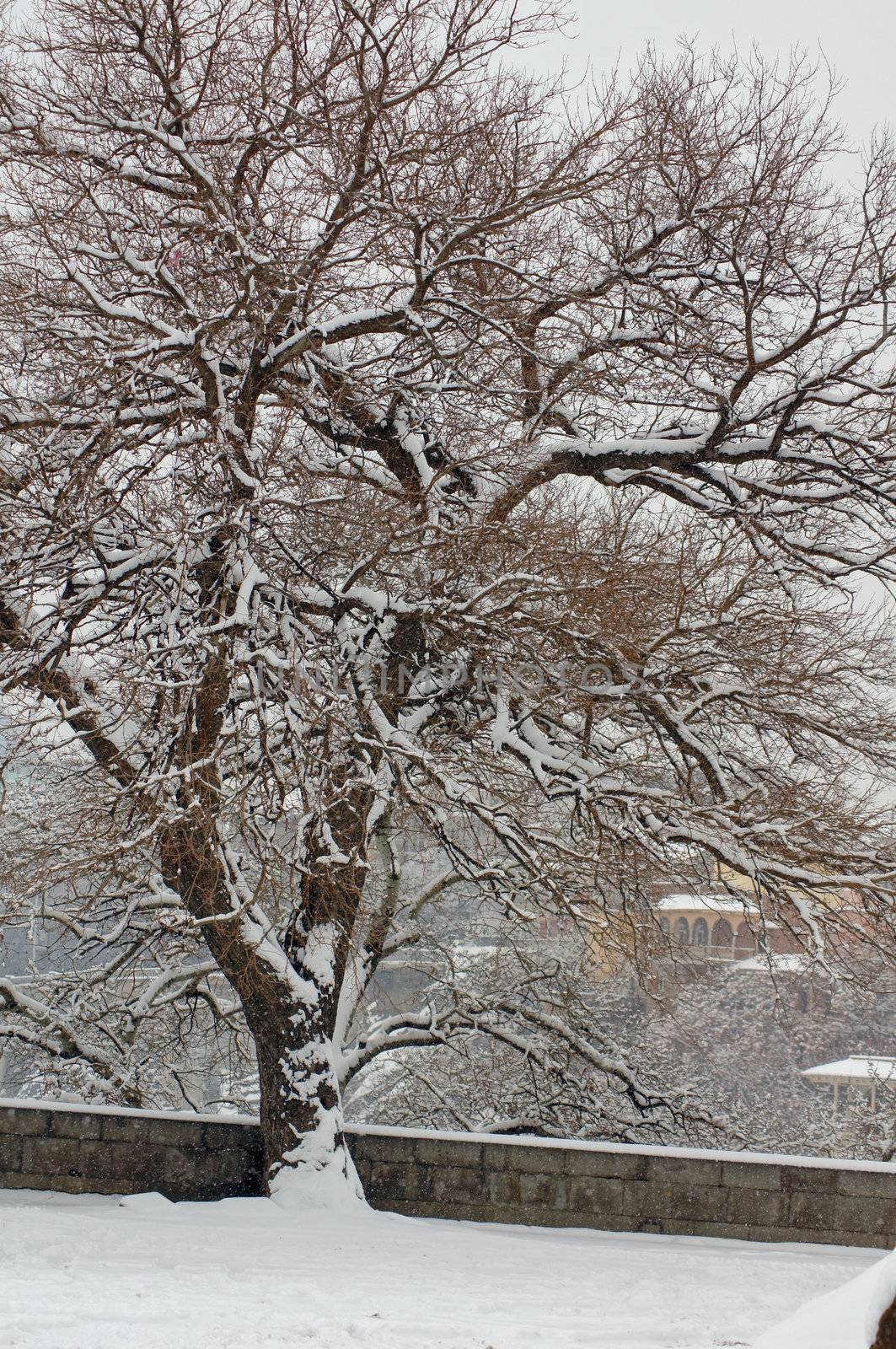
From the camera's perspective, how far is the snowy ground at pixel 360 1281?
4832 millimetres

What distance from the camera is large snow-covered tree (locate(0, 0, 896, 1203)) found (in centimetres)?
748

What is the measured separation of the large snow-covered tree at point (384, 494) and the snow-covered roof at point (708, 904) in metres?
0.55

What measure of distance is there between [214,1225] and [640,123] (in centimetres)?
819

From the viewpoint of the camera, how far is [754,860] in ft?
25.8

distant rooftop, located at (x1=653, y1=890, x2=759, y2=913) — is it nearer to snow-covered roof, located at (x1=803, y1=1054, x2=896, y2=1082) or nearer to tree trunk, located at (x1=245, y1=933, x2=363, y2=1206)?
tree trunk, located at (x1=245, y1=933, x2=363, y2=1206)

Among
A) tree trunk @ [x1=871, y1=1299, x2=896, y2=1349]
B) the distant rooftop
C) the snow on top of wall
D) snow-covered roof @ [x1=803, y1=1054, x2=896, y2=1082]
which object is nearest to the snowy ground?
the snow on top of wall

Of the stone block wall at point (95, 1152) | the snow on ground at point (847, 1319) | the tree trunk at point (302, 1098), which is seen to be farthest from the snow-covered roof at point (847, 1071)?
the snow on ground at point (847, 1319)

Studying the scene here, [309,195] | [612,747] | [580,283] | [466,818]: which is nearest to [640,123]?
[580,283]

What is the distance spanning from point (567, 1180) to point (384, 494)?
470 centimetres

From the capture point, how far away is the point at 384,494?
28.9 ft

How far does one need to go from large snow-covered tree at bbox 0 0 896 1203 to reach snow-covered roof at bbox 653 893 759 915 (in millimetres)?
554

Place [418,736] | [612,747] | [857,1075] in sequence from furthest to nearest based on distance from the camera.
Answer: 1. [857,1075]
2. [418,736]
3. [612,747]

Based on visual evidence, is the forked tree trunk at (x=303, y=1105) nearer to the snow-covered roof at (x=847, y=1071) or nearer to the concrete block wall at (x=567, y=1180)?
the concrete block wall at (x=567, y=1180)

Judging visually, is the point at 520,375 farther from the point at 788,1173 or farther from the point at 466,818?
the point at 788,1173
